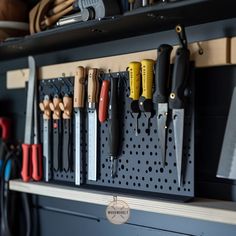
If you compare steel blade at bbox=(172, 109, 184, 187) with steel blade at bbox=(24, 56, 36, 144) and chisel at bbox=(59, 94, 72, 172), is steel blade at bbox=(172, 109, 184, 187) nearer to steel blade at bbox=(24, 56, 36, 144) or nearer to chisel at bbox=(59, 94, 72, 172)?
chisel at bbox=(59, 94, 72, 172)

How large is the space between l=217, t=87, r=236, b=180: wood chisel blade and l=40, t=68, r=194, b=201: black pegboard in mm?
92

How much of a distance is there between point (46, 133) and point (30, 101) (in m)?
0.12

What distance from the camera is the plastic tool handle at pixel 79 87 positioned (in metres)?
1.15

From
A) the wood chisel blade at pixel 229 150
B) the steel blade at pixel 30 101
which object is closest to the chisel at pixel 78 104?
the steel blade at pixel 30 101

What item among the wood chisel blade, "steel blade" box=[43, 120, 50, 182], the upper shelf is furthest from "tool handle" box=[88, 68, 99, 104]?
the wood chisel blade

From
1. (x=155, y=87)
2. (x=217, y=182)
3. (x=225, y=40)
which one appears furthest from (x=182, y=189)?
(x=225, y=40)

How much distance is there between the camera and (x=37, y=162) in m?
1.27

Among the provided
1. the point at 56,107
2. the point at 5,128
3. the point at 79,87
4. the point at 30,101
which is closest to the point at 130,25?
the point at 79,87

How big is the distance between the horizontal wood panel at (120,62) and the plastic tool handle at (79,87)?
0.11 feet

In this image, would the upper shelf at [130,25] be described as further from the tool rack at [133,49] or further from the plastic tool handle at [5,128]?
the plastic tool handle at [5,128]

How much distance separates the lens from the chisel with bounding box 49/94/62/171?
1.22 m

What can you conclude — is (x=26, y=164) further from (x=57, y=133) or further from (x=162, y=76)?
(x=162, y=76)

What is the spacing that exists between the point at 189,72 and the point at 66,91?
424 mm

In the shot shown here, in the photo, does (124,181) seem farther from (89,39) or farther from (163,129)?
(89,39)
